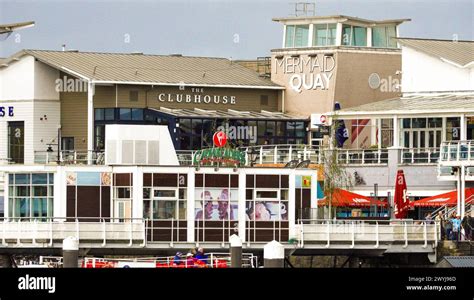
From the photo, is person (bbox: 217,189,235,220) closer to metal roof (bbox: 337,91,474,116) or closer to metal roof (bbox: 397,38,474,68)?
metal roof (bbox: 337,91,474,116)

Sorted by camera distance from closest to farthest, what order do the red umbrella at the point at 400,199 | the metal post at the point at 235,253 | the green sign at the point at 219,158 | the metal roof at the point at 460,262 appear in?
1. the metal roof at the point at 460,262
2. the metal post at the point at 235,253
3. the green sign at the point at 219,158
4. the red umbrella at the point at 400,199

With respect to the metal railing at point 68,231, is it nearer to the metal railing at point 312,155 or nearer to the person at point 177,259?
the person at point 177,259

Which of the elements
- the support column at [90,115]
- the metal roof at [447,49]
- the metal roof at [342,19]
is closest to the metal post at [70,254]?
the support column at [90,115]

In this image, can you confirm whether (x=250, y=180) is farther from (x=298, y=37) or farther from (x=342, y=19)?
(x=298, y=37)

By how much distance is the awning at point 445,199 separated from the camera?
6869 cm

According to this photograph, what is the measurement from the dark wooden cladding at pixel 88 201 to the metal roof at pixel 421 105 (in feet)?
64.6

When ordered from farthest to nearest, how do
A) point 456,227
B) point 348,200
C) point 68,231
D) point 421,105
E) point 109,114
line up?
point 109,114 → point 421,105 → point 348,200 → point 456,227 → point 68,231

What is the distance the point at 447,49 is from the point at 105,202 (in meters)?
28.6

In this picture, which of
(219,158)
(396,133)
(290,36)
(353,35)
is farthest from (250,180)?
(290,36)

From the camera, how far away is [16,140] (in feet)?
282

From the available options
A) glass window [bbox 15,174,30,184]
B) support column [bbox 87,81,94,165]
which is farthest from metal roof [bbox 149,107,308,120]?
glass window [bbox 15,174,30,184]

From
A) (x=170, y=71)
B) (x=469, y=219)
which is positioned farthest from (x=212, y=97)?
(x=469, y=219)

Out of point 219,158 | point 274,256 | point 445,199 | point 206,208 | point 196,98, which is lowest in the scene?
point 274,256

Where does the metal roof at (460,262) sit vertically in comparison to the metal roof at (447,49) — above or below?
below
